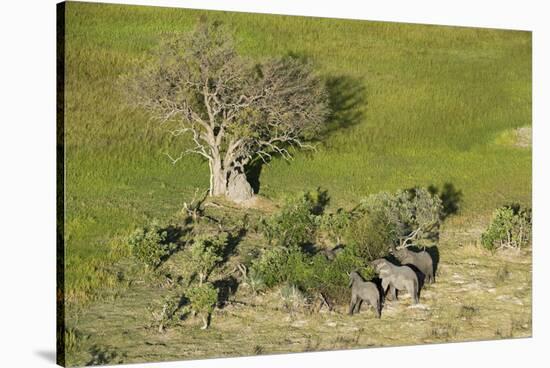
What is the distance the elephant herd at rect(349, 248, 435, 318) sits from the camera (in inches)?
818

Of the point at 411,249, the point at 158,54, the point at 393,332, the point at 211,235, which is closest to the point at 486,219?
the point at 411,249

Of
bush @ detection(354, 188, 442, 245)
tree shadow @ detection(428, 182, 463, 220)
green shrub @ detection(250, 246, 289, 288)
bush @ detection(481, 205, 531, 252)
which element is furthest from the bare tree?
bush @ detection(481, 205, 531, 252)

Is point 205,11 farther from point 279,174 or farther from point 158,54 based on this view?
point 279,174

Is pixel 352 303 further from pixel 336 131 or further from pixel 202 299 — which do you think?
pixel 336 131

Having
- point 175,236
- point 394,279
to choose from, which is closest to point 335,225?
point 394,279

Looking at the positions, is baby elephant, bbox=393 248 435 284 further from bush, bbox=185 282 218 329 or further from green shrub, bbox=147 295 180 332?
green shrub, bbox=147 295 180 332

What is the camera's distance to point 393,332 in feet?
68.9

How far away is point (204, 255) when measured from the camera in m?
19.8

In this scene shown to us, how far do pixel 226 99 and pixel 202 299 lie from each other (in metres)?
3.68

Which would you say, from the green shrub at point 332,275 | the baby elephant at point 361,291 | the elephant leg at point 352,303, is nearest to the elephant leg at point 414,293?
the baby elephant at point 361,291

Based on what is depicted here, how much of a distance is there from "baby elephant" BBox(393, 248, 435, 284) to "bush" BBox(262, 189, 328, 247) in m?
1.83

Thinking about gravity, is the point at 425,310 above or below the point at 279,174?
below

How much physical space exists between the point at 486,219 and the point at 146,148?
7.32 m

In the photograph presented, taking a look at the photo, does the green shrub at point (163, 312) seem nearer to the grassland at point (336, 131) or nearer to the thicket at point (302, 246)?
the thicket at point (302, 246)
